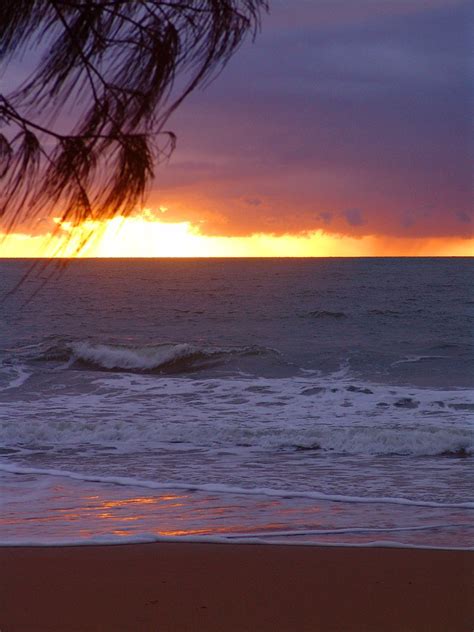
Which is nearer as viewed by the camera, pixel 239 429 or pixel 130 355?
pixel 239 429

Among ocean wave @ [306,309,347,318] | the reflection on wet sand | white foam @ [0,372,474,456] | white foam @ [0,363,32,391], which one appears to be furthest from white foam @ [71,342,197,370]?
the reflection on wet sand

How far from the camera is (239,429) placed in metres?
12.1

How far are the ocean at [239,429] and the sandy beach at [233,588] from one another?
0.34 m

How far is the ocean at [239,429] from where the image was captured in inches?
262

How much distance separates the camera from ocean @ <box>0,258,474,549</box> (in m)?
6.65

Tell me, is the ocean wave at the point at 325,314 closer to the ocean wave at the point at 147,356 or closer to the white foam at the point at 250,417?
the ocean wave at the point at 147,356

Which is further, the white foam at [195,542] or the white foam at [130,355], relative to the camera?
the white foam at [130,355]

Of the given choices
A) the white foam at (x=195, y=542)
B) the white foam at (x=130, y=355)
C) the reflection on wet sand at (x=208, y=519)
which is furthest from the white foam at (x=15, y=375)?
the white foam at (x=195, y=542)

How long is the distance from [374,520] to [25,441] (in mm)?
6173

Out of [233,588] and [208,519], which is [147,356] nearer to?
[208,519]

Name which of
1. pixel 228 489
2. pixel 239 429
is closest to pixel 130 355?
pixel 239 429

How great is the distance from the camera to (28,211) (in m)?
2.28

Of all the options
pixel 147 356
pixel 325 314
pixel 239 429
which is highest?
pixel 325 314

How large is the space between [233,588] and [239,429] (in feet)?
23.0
